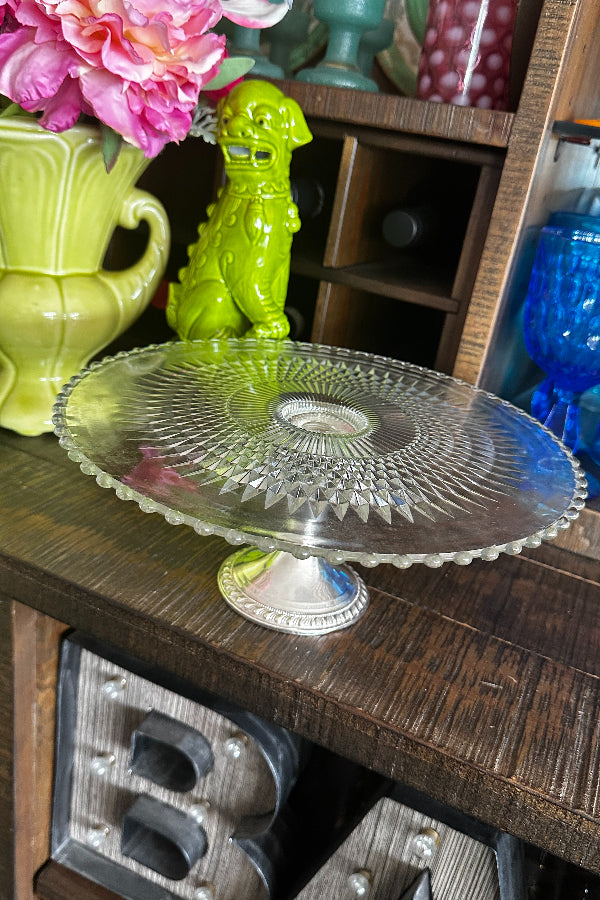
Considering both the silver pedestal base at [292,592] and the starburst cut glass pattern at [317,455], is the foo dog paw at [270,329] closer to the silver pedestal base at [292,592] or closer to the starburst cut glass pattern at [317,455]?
the starburst cut glass pattern at [317,455]

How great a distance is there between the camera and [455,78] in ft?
2.33

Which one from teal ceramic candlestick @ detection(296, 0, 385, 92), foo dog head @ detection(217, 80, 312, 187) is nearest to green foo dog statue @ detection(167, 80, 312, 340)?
foo dog head @ detection(217, 80, 312, 187)

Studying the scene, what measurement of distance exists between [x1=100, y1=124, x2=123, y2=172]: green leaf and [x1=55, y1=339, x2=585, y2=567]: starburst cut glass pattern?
0.54 feet

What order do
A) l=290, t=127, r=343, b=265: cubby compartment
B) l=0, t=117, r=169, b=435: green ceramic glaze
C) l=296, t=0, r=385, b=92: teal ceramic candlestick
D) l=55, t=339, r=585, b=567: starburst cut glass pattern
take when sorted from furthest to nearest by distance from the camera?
l=290, t=127, r=343, b=265: cubby compartment
l=296, t=0, r=385, b=92: teal ceramic candlestick
l=0, t=117, r=169, b=435: green ceramic glaze
l=55, t=339, r=585, b=567: starburst cut glass pattern

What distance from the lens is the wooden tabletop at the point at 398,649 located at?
461 mm

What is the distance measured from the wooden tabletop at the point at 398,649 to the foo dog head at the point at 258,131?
338 millimetres

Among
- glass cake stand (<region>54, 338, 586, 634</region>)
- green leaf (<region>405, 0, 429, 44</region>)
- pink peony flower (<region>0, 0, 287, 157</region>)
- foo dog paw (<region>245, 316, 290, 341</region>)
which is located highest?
green leaf (<region>405, 0, 429, 44</region>)

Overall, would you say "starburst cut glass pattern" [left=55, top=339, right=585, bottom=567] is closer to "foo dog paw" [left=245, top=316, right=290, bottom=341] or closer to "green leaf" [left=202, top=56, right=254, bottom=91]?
"foo dog paw" [left=245, top=316, right=290, bottom=341]

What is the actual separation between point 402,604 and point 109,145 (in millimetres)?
457

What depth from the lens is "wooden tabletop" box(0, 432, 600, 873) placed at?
18.1 inches

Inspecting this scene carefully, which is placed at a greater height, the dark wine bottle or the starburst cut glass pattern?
the dark wine bottle

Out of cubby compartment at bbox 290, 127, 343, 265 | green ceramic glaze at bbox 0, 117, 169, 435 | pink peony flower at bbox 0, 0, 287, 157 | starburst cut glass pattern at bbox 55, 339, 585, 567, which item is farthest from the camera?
cubby compartment at bbox 290, 127, 343, 265

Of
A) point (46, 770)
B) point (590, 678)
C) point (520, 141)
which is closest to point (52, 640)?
point (46, 770)

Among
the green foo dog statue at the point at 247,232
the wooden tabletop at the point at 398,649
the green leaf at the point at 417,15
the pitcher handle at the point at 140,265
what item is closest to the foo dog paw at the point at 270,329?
the green foo dog statue at the point at 247,232
